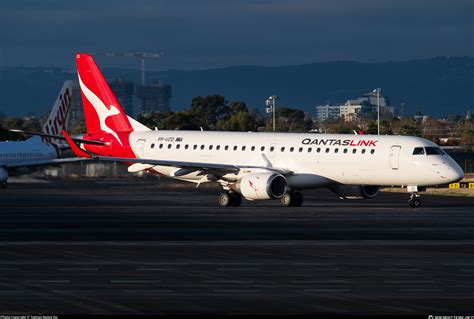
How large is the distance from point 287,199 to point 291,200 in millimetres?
219

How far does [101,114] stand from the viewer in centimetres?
6359

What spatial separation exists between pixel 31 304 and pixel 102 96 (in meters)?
42.9

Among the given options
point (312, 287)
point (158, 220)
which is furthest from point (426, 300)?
point (158, 220)

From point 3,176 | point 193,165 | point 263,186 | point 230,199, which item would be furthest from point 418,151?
point 3,176

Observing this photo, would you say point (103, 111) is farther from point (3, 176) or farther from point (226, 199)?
point (3, 176)

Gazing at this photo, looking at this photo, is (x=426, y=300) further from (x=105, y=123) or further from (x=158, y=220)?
(x=105, y=123)

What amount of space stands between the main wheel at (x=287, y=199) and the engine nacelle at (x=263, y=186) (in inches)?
35.2

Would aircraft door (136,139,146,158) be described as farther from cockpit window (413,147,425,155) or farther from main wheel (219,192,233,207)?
cockpit window (413,147,425,155)

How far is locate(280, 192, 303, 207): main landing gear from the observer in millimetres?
56406

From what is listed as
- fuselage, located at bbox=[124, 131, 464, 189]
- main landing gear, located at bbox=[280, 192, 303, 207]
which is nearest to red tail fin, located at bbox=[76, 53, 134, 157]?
fuselage, located at bbox=[124, 131, 464, 189]

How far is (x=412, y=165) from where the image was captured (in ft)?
176

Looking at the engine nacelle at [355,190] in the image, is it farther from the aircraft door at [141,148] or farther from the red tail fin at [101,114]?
the red tail fin at [101,114]

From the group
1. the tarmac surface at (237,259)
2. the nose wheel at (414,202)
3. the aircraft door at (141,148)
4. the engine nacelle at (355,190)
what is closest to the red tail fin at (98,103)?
the aircraft door at (141,148)

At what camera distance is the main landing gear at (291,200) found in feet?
185
